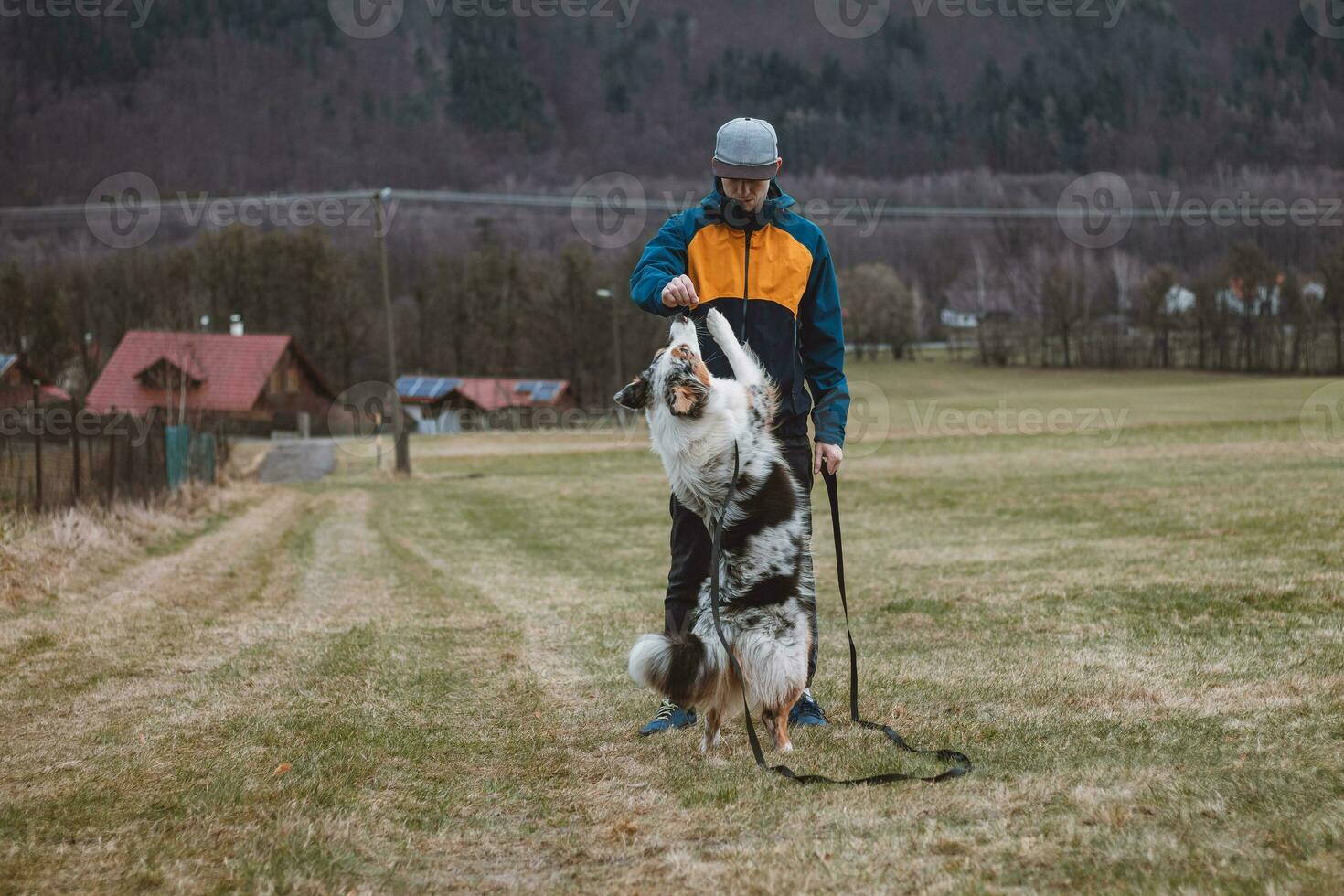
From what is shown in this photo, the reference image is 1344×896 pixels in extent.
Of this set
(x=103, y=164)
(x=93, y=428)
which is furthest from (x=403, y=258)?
(x=93, y=428)

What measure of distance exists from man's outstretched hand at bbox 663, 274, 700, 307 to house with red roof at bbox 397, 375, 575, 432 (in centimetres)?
6698

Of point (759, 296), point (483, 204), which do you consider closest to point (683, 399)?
point (759, 296)

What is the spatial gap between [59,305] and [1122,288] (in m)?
73.6

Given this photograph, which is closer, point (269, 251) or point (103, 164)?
point (269, 251)

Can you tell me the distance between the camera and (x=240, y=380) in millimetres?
62875

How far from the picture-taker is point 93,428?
15656 mm

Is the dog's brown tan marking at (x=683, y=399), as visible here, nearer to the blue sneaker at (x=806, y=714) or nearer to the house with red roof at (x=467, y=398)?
the blue sneaker at (x=806, y=714)

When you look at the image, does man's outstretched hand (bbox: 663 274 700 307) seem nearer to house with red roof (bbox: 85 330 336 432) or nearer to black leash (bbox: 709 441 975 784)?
black leash (bbox: 709 441 975 784)

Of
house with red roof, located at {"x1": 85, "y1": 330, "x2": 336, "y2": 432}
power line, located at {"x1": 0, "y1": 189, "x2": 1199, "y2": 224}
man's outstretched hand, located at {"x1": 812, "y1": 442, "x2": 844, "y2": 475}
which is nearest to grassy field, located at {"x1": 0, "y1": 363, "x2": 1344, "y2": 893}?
man's outstretched hand, located at {"x1": 812, "y1": 442, "x2": 844, "y2": 475}

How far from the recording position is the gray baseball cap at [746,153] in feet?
15.2

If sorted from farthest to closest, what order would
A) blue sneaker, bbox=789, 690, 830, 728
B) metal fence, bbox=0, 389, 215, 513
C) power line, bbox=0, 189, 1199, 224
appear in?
power line, bbox=0, 189, 1199, 224
metal fence, bbox=0, 389, 215, 513
blue sneaker, bbox=789, 690, 830, 728

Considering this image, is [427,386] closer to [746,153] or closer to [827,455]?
[827,455]

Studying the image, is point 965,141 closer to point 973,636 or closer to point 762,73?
point 762,73

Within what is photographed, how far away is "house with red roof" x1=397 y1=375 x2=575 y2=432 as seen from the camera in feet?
244
